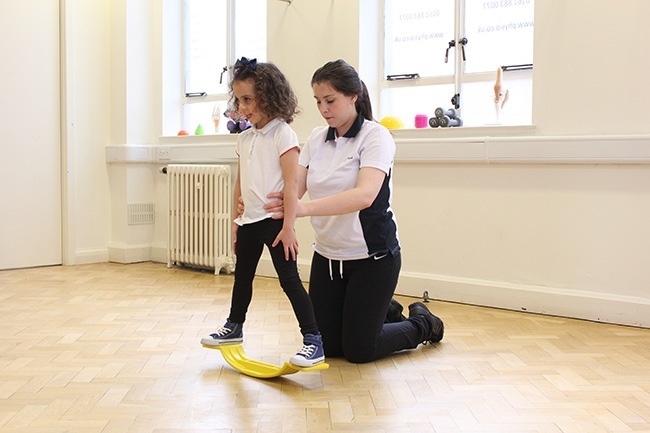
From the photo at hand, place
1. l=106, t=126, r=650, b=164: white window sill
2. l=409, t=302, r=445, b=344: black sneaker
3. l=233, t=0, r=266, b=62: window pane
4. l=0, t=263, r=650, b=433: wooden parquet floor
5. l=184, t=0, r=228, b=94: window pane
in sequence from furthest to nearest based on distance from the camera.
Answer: l=184, t=0, r=228, b=94: window pane < l=233, t=0, r=266, b=62: window pane < l=106, t=126, r=650, b=164: white window sill < l=409, t=302, r=445, b=344: black sneaker < l=0, t=263, r=650, b=433: wooden parquet floor

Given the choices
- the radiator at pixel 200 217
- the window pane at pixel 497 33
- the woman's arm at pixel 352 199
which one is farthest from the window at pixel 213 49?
the woman's arm at pixel 352 199

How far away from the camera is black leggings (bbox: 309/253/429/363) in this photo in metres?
2.95

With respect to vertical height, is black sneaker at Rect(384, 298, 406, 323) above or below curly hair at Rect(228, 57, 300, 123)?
below

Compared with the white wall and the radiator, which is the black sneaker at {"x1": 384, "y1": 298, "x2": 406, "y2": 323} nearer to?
the white wall

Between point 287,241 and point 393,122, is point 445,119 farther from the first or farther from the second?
point 287,241

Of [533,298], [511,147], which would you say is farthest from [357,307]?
[511,147]

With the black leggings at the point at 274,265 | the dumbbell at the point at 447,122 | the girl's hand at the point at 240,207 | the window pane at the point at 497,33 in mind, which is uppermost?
the window pane at the point at 497,33

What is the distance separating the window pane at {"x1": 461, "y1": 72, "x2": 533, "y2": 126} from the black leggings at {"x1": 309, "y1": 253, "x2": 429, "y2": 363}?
1728mm

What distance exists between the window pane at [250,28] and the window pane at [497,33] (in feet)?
5.70

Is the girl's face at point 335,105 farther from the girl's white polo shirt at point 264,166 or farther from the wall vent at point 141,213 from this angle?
the wall vent at point 141,213

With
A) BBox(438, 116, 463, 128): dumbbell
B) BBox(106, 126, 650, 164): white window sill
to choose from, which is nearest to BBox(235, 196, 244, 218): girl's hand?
BBox(106, 126, 650, 164): white window sill

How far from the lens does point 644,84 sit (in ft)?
12.1

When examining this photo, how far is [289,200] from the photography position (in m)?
2.71

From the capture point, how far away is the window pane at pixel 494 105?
4.40 m
